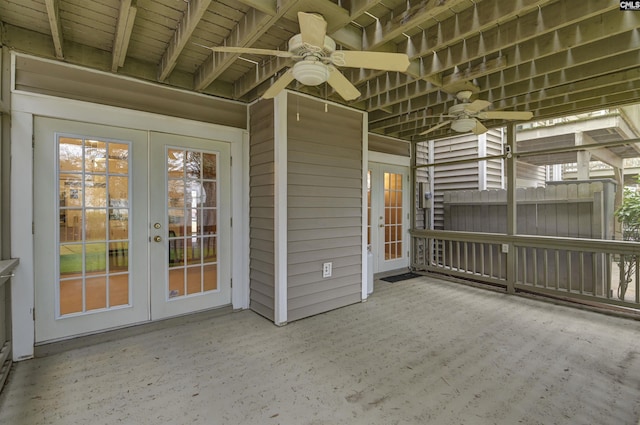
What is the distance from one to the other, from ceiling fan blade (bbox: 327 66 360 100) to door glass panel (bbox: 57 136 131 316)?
2.19 metres

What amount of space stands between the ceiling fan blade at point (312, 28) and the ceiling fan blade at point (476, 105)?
1.98 meters

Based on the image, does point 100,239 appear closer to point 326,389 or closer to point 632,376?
point 326,389

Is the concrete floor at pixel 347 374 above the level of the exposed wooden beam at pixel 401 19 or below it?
below

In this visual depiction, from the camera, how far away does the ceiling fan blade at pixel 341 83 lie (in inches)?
86.8

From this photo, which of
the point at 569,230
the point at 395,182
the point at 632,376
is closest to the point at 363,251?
the point at 395,182

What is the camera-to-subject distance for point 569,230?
181 inches

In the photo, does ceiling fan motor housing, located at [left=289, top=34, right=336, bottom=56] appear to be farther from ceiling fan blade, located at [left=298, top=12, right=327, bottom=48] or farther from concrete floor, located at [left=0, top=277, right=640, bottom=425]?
concrete floor, located at [left=0, top=277, right=640, bottom=425]

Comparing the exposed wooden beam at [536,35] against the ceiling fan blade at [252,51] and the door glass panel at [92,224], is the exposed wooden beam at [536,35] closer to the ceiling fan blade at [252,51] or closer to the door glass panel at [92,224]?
the ceiling fan blade at [252,51]

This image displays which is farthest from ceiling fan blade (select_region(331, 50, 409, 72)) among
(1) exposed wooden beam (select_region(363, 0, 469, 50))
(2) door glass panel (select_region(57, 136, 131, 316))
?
(2) door glass panel (select_region(57, 136, 131, 316))

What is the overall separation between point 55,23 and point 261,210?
226cm

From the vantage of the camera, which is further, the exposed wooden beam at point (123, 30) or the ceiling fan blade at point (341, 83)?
the ceiling fan blade at point (341, 83)

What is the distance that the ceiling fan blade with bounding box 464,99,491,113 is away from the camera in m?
3.07

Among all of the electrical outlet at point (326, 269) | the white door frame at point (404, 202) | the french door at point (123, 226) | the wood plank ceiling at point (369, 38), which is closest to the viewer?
the wood plank ceiling at point (369, 38)

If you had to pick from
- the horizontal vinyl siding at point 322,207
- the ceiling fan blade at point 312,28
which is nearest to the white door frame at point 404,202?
the horizontal vinyl siding at point 322,207
